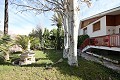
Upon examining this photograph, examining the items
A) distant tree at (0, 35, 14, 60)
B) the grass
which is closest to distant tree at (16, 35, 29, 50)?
distant tree at (0, 35, 14, 60)

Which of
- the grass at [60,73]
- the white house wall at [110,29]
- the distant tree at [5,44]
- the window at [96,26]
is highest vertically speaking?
the window at [96,26]

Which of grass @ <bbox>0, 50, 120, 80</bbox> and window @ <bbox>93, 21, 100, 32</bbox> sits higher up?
window @ <bbox>93, 21, 100, 32</bbox>

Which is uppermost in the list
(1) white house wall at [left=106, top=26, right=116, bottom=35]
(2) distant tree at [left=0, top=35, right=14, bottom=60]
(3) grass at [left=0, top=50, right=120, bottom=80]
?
(1) white house wall at [left=106, top=26, right=116, bottom=35]

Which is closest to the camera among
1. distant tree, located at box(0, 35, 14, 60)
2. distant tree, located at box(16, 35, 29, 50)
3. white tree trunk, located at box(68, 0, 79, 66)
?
white tree trunk, located at box(68, 0, 79, 66)

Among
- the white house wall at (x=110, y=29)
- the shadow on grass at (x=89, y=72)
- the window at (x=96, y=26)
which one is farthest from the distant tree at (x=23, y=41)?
the window at (x=96, y=26)

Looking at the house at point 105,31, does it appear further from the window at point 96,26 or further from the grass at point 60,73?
the grass at point 60,73

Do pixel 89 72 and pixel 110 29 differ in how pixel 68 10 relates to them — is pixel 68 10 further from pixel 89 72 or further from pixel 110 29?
pixel 110 29

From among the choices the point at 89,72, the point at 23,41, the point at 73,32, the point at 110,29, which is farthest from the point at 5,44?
the point at 110,29

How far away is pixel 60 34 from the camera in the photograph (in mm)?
30672

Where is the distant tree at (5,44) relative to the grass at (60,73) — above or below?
above

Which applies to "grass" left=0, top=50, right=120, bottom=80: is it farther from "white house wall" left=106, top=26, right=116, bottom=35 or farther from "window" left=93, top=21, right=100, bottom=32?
"window" left=93, top=21, right=100, bottom=32

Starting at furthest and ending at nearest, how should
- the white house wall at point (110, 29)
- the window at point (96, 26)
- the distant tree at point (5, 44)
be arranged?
the window at point (96, 26) < the white house wall at point (110, 29) < the distant tree at point (5, 44)

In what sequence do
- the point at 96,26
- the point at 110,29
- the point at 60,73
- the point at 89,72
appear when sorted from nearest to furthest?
the point at 60,73, the point at 89,72, the point at 110,29, the point at 96,26

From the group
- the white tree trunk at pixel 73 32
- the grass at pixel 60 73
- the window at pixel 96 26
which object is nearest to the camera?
the grass at pixel 60 73
